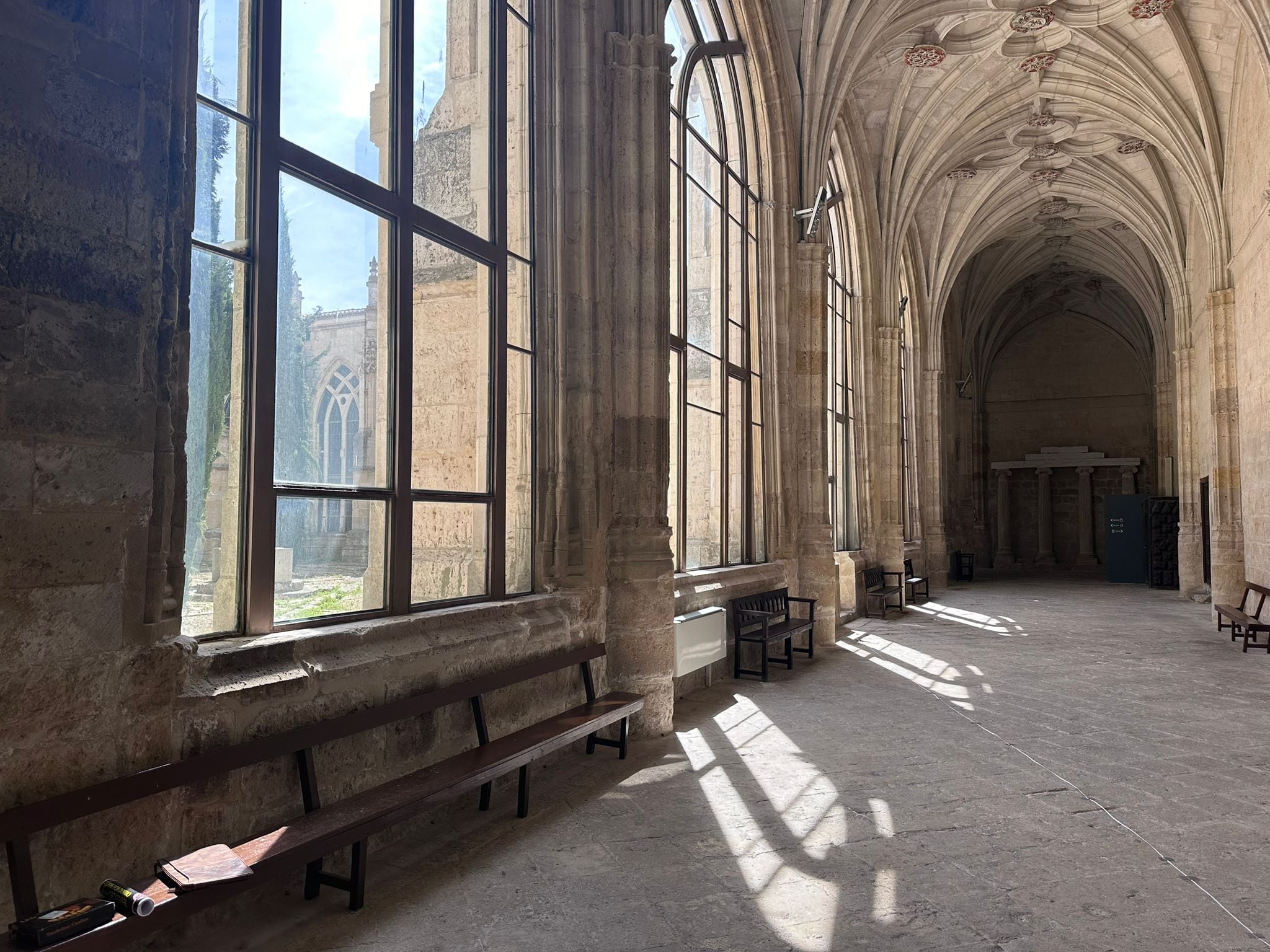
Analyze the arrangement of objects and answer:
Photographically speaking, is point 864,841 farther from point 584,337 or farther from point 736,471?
point 736,471

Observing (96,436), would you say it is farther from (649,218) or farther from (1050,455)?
(1050,455)

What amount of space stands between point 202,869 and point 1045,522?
2692 cm

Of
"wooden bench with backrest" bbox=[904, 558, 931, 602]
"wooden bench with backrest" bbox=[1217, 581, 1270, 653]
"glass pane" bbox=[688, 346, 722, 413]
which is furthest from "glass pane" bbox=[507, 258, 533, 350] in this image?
"wooden bench with backrest" bbox=[904, 558, 931, 602]

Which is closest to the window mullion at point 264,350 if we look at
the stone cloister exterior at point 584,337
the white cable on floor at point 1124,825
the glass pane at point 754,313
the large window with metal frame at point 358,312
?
the large window with metal frame at point 358,312

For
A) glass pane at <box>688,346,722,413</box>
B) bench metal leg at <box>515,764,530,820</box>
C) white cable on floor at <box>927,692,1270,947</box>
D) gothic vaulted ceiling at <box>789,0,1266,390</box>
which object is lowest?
white cable on floor at <box>927,692,1270,947</box>

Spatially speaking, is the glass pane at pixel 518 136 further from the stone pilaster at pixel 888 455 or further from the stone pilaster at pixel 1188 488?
the stone pilaster at pixel 1188 488

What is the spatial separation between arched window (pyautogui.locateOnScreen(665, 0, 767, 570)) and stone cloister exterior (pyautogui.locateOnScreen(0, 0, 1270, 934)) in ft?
0.82

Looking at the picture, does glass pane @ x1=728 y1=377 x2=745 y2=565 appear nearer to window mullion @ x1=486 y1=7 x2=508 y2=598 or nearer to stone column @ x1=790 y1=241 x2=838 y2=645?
stone column @ x1=790 y1=241 x2=838 y2=645

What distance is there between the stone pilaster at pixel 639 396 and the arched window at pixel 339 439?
203 cm

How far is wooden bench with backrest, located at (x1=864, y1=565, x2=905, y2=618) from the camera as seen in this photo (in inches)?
523

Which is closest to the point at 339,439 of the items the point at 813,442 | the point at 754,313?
the point at 754,313

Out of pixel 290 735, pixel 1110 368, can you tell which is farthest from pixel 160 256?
pixel 1110 368

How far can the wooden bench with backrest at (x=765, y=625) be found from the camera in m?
7.88

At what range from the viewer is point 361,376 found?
4223mm
